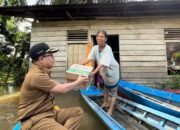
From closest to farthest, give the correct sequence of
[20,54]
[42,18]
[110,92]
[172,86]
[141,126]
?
1. [141,126]
2. [110,92]
3. [172,86]
4. [42,18]
5. [20,54]

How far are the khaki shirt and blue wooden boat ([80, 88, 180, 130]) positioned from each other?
107 cm

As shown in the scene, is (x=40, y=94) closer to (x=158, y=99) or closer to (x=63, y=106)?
(x=158, y=99)

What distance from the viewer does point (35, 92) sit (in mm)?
2492

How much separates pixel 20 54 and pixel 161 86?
9.10m

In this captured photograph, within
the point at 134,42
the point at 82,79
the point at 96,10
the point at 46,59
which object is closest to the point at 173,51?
the point at 134,42

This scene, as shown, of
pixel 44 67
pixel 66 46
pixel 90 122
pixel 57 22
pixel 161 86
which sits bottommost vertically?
pixel 90 122

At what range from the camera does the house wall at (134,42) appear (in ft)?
26.9

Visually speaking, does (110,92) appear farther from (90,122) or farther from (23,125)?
(23,125)

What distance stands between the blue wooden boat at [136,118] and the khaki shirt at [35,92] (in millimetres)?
1069

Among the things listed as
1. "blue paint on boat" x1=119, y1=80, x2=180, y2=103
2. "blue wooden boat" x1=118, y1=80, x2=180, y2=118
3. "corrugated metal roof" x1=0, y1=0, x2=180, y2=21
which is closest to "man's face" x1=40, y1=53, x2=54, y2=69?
"blue wooden boat" x1=118, y1=80, x2=180, y2=118

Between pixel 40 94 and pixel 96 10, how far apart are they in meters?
6.20

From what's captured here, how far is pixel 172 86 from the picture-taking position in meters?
7.42

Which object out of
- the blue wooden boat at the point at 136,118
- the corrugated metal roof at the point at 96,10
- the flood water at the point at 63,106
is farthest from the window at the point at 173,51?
the blue wooden boat at the point at 136,118

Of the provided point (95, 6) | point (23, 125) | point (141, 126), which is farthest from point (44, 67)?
point (95, 6)
